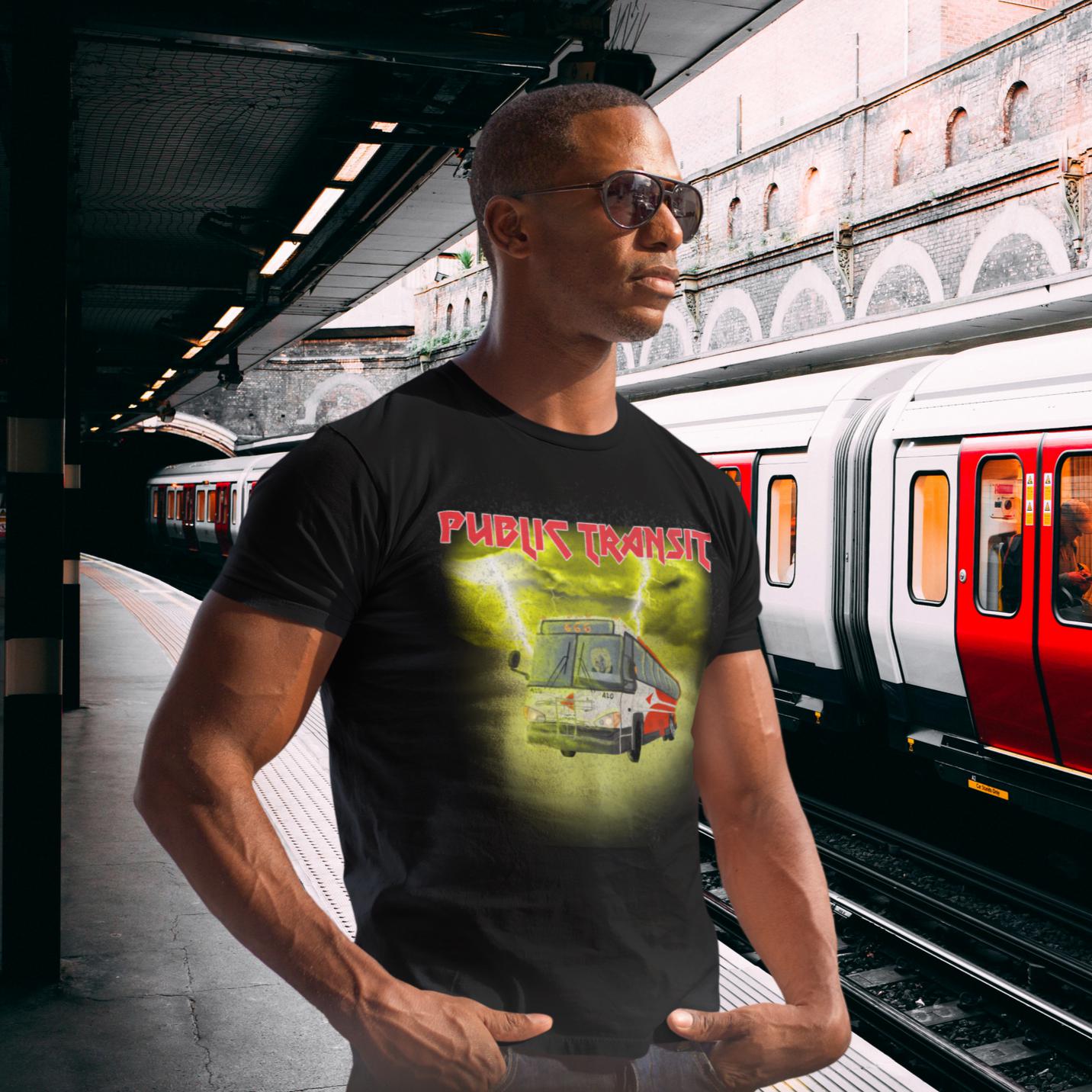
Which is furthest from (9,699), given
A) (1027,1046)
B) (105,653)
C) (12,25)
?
(105,653)

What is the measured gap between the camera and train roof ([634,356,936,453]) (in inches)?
406

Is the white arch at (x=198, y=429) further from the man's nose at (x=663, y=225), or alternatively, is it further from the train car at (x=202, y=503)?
the man's nose at (x=663, y=225)

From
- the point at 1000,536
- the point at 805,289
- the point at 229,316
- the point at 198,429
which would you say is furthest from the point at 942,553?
the point at 198,429

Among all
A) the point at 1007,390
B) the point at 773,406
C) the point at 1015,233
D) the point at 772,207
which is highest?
the point at 772,207

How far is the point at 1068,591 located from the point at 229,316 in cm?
920

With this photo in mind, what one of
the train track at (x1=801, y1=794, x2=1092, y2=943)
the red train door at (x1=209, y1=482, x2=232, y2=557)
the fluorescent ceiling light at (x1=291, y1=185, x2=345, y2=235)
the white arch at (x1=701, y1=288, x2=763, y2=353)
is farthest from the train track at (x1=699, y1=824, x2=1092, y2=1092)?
the red train door at (x1=209, y1=482, x2=232, y2=557)

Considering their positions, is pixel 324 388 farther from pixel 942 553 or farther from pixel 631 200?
pixel 631 200

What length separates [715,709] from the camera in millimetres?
1696

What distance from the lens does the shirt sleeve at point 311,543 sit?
4.50 ft

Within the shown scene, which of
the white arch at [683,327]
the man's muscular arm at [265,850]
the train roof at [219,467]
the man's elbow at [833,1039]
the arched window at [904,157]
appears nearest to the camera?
the man's muscular arm at [265,850]

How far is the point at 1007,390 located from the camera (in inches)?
329

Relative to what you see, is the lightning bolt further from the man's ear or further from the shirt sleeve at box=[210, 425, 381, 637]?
the man's ear

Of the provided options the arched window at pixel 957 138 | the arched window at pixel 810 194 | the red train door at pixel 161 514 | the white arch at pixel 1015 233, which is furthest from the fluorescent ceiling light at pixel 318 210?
the red train door at pixel 161 514

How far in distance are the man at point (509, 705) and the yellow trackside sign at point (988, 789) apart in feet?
24.3
